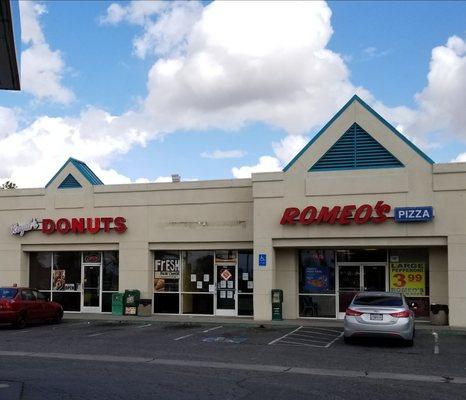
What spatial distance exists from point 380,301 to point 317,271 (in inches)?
294

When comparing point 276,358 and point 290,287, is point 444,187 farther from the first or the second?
point 276,358

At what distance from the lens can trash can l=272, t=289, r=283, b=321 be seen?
22.7 metres

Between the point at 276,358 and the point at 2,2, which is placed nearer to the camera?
the point at 2,2

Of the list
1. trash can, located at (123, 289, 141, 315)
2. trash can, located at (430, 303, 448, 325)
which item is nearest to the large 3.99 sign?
trash can, located at (430, 303, 448, 325)

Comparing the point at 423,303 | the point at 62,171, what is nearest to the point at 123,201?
the point at 62,171

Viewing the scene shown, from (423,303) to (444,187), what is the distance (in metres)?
4.52

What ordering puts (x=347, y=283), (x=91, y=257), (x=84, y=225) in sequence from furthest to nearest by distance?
(x=91, y=257) < (x=84, y=225) < (x=347, y=283)

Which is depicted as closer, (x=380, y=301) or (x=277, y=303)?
(x=380, y=301)

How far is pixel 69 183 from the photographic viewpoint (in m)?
27.2

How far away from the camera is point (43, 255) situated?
1101 inches

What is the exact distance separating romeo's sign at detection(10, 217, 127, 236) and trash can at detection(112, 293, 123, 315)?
272 centimetres

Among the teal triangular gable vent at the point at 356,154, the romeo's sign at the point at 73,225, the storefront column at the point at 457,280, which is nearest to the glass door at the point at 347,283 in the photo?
the storefront column at the point at 457,280

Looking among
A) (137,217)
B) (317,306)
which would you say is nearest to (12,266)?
(137,217)

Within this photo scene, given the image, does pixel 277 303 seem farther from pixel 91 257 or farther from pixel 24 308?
pixel 91 257
